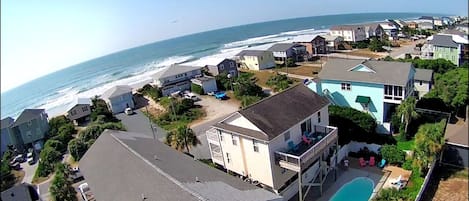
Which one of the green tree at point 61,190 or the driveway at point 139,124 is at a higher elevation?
the green tree at point 61,190

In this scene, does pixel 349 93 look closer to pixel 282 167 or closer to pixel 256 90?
pixel 282 167

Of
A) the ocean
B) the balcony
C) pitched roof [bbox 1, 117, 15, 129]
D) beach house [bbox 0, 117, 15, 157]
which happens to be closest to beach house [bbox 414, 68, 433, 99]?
the ocean

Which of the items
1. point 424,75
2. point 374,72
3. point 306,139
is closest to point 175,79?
point 374,72

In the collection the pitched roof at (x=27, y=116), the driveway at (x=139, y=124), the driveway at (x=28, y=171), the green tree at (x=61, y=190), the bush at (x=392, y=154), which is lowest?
the driveway at (x=28, y=171)

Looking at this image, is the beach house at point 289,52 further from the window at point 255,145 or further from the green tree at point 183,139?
the window at point 255,145

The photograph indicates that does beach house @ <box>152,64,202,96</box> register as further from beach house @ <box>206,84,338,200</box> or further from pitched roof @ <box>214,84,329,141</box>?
pitched roof @ <box>214,84,329,141</box>

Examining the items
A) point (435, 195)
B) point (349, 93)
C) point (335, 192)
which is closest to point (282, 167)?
point (335, 192)

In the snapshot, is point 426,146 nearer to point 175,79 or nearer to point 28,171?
point 28,171

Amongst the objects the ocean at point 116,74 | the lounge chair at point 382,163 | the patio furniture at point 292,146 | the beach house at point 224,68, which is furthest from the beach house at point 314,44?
the patio furniture at point 292,146
